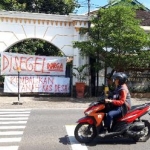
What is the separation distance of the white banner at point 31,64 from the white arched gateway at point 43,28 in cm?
73

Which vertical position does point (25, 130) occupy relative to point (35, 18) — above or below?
below

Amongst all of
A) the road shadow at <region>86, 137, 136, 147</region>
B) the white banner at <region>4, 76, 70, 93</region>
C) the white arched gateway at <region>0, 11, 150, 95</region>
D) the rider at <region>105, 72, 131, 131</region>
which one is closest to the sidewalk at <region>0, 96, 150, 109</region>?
the white banner at <region>4, 76, 70, 93</region>

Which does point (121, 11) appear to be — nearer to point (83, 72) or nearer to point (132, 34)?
point (132, 34)

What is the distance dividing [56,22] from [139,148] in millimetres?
12671

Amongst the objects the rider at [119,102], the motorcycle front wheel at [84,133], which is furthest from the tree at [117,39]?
the motorcycle front wheel at [84,133]

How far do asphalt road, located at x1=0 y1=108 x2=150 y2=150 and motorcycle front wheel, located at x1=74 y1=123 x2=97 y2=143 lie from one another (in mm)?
132

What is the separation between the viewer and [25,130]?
873cm

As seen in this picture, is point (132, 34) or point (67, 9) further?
point (67, 9)

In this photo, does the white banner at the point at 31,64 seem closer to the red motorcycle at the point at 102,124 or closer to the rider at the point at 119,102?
the red motorcycle at the point at 102,124

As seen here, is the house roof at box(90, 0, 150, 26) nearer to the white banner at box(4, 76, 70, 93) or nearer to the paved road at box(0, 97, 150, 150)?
the white banner at box(4, 76, 70, 93)

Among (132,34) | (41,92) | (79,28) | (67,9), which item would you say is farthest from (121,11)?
(67,9)

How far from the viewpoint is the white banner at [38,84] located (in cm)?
1741

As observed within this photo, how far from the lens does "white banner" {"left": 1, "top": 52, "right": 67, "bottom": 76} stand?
17594 mm

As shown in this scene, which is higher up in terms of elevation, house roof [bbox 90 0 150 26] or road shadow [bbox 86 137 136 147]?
house roof [bbox 90 0 150 26]
